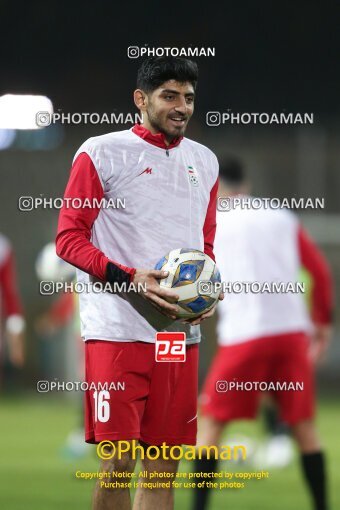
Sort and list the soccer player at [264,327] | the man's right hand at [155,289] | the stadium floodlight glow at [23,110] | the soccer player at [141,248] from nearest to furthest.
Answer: the man's right hand at [155,289] < the soccer player at [141,248] < the stadium floodlight glow at [23,110] < the soccer player at [264,327]

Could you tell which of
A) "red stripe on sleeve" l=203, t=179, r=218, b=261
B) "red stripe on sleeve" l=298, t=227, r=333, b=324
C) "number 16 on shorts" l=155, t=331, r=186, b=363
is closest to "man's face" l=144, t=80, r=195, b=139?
"red stripe on sleeve" l=203, t=179, r=218, b=261

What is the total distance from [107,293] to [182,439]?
0.51 m

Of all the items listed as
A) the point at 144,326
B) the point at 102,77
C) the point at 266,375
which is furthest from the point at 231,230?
the point at 102,77

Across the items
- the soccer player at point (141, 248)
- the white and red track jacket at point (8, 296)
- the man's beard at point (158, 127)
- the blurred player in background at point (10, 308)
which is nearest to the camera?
the soccer player at point (141, 248)

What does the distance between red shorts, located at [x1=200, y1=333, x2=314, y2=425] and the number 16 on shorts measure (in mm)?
1405

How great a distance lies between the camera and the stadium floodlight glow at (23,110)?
4223 mm

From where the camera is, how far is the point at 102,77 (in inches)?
298

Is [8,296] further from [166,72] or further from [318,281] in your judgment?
[166,72]

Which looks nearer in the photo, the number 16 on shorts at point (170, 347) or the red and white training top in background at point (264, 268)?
the number 16 on shorts at point (170, 347)

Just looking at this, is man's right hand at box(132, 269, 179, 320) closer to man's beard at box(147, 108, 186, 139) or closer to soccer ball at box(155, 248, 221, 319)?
soccer ball at box(155, 248, 221, 319)

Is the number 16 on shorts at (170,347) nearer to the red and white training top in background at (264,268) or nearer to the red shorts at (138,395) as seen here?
the red shorts at (138,395)

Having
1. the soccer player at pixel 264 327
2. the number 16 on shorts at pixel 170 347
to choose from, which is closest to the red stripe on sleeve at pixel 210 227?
the number 16 on shorts at pixel 170 347

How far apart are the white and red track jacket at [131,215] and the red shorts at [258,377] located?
136 centimetres

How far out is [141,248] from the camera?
143 inches
